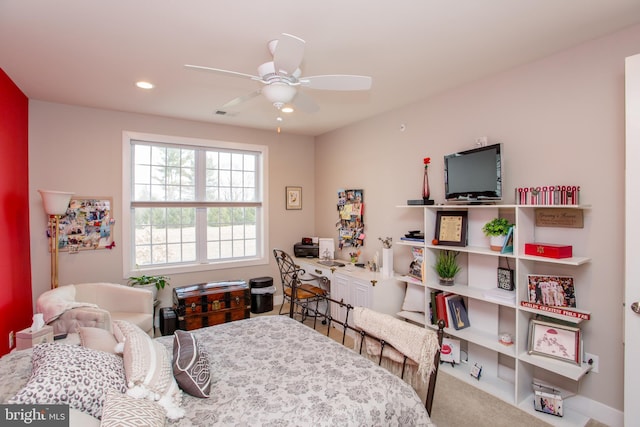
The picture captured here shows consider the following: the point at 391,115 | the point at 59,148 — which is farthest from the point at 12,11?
the point at 391,115

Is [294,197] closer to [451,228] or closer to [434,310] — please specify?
[451,228]

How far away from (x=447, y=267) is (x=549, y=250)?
2.82 feet

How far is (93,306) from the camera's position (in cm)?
271

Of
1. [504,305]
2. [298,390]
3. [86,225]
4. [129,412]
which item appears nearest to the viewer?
[129,412]

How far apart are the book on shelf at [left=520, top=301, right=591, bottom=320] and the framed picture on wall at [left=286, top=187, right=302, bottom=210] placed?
336 centimetres

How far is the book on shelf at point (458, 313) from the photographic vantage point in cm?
289

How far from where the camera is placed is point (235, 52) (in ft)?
7.64

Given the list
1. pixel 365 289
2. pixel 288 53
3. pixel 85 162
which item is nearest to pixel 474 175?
pixel 365 289

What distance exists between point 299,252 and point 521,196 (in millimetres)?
3059

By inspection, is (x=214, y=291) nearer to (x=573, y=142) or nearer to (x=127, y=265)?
(x=127, y=265)

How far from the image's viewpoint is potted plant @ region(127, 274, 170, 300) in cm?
370

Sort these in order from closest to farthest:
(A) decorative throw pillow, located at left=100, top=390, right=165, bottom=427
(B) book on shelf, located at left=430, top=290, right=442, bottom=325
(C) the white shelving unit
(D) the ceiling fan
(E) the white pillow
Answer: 1. (A) decorative throw pillow, located at left=100, top=390, right=165, bottom=427
2. (D) the ceiling fan
3. (C) the white shelving unit
4. (B) book on shelf, located at left=430, top=290, right=442, bottom=325
5. (E) the white pillow

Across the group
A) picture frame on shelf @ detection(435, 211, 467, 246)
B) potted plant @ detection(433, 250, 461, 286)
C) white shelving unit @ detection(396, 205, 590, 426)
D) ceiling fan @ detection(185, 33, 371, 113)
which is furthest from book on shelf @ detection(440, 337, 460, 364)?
ceiling fan @ detection(185, 33, 371, 113)

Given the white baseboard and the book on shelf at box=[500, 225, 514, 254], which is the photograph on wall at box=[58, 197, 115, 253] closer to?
the book on shelf at box=[500, 225, 514, 254]
